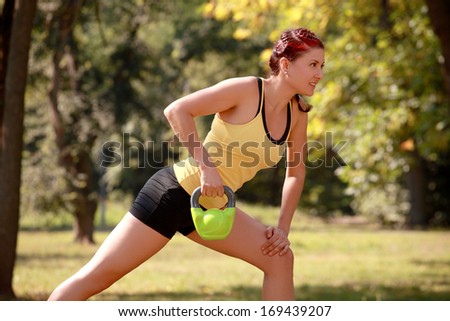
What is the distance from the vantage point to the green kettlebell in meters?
4.73

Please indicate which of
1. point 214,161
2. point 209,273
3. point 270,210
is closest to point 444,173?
point 270,210

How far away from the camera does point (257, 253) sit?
5.09 metres

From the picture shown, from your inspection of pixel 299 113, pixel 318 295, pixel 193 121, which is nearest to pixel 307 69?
pixel 299 113

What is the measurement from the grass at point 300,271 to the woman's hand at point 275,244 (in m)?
4.98

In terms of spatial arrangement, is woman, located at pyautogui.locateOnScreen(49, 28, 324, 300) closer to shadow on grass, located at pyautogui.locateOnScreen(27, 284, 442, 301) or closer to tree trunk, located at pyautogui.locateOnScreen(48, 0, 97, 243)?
shadow on grass, located at pyautogui.locateOnScreen(27, 284, 442, 301)

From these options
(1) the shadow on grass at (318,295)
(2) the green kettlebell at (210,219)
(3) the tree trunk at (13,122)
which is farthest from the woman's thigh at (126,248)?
(1) the shadow on grass at (318,295)

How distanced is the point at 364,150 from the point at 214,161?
1409 cm

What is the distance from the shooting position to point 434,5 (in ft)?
34.7

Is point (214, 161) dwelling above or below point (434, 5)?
below

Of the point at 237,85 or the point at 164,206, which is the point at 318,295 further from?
the point at 237,85

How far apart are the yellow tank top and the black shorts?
63 millimetres

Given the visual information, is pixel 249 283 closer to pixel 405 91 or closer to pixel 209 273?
pixel 209 273

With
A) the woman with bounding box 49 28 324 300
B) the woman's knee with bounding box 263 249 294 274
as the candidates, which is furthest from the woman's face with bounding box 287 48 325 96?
the woman's knee with bounding box 263 249 294 274

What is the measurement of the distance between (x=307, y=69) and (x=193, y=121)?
70 centimetres
